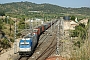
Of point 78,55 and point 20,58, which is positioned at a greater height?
point 78,55

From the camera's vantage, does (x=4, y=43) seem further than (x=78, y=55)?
Yes

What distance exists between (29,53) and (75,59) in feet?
58.2

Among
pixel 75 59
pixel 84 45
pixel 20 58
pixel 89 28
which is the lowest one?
pixel 20 58

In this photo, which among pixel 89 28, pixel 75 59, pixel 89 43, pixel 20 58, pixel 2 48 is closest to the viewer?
pixel 89 28

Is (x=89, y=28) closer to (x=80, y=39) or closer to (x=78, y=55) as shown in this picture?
(x=80, y=39)

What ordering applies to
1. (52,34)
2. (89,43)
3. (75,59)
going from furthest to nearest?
(52,34) → (75,59) → (89,43)

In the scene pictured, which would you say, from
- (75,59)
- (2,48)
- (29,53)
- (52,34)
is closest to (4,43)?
(2,48)

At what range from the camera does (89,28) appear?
5863 mm

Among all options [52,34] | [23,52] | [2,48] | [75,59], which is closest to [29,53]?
[23,52]

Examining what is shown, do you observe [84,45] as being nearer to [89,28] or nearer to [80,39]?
[80,39]

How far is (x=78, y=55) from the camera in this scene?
6625 millimetres

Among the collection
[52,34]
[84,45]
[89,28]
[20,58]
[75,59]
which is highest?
[89,28]

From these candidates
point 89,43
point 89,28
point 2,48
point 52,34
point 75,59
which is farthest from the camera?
point 52,34

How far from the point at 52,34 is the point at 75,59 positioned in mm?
45086
